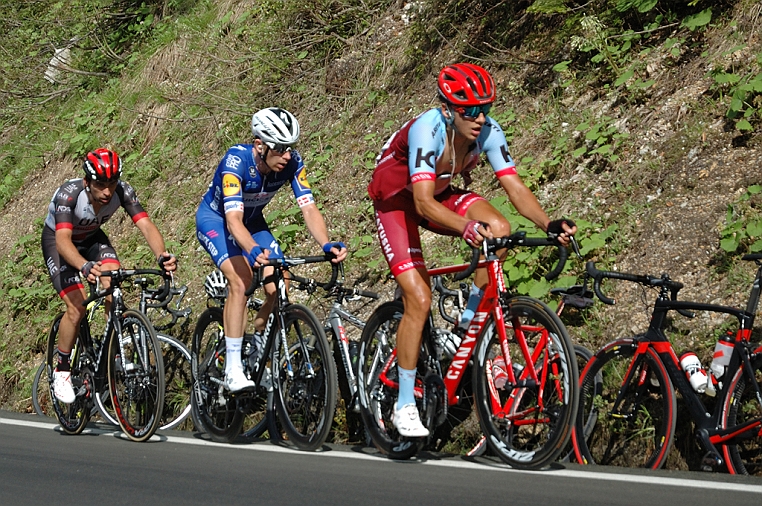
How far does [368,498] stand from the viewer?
514cm

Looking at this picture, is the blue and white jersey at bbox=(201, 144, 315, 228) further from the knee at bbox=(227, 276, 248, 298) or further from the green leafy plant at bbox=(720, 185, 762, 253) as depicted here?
the green leafy plant at bbox=(720, 185, 762, 253)

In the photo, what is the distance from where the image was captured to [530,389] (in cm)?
579

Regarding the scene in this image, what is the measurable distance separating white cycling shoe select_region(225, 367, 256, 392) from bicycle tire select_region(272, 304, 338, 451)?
0.72ft

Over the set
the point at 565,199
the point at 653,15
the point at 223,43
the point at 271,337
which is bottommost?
the point at 271,337

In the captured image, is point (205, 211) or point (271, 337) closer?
point (271, 337)

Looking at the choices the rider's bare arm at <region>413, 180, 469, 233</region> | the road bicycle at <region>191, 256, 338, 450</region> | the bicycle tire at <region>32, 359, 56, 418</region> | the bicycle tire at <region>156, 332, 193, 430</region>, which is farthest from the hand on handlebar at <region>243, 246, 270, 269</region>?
the bicycle tire at <region>32, 359, 56, 418</region>

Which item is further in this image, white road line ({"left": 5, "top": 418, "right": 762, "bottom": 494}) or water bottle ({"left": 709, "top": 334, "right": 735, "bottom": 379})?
water bottle ({"left": 709, "top": 334, "right": 735, "bottom": 379})

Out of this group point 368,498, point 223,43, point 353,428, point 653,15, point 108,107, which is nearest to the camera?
point 368,498

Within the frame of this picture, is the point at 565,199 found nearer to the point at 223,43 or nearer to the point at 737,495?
the point at 737,495

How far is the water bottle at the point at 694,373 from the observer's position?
19.3 ft

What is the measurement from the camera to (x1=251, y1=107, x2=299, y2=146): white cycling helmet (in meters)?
7.27

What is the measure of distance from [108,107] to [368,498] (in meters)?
13.2

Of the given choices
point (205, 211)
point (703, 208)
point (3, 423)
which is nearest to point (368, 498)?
point (205, 211)

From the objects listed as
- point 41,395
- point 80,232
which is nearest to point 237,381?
point 80,232
